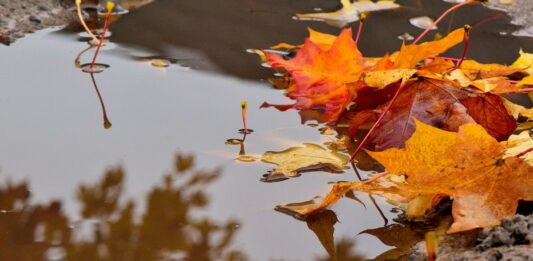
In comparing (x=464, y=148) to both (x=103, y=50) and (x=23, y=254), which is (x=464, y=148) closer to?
(x=23, y=254)

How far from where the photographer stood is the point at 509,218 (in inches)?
29.2

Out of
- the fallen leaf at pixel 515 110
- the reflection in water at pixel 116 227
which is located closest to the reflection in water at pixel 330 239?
the reflection in water at pixel 116 227

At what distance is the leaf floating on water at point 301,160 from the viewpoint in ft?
3.22

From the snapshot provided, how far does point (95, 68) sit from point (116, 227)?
2.14ft

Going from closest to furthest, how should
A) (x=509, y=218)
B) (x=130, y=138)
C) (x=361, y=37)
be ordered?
(x=509, y=218) → (x=130, y=138) → (x=361, y=37)

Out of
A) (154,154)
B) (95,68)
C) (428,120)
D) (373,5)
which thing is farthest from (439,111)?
(373,5)

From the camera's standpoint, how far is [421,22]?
1901 mm

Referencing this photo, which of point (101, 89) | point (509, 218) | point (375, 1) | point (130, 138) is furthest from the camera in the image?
point (375, 1)

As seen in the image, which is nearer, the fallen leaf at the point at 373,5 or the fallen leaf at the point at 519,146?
the fallen leaf at the point at 519,146

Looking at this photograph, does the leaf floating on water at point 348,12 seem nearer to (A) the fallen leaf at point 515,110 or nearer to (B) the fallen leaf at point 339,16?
(B) the fallen leaf at point 339,16

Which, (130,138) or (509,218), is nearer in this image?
(509,218)

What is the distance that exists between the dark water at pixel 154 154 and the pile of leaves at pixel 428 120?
0.06m

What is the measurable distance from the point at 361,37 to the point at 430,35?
218 mm

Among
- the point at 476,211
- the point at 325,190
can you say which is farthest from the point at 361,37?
the point at 476,211
